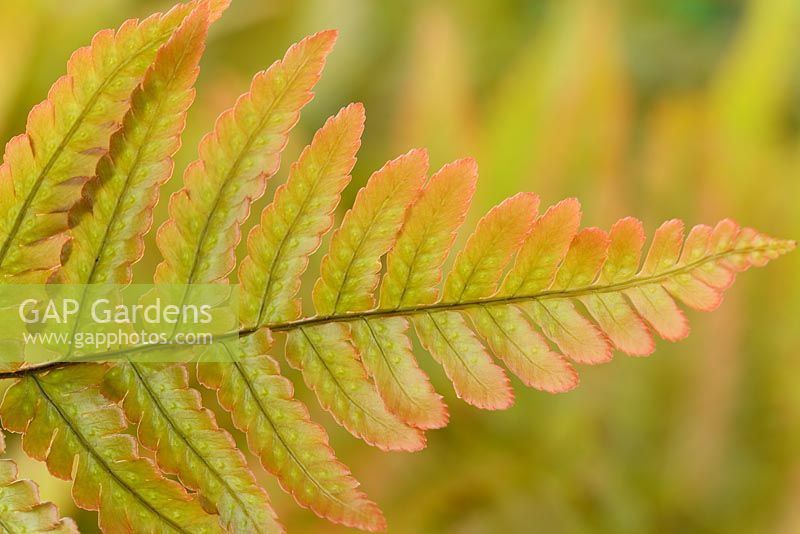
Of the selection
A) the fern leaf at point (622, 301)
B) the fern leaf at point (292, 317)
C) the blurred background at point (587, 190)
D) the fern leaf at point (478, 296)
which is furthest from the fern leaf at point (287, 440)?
the blurred background at point (587, 190)

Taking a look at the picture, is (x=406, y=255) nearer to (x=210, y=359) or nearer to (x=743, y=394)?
(x=210, y=359)

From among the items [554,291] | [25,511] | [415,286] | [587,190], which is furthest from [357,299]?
[587,190]

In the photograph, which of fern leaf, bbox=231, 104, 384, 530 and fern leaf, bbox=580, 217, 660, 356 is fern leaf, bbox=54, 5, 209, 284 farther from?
fern leaf, bbox=580, 217, 660, 356

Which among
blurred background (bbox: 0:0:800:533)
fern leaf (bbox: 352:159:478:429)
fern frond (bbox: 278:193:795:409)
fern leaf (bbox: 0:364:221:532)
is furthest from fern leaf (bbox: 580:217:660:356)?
blurred background (bbox: 0:0:800:533)

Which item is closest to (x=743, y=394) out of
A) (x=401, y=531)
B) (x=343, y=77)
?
(x=401, y=531)

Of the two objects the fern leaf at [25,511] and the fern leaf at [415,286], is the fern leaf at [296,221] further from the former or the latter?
the fern leaf at [25,511]

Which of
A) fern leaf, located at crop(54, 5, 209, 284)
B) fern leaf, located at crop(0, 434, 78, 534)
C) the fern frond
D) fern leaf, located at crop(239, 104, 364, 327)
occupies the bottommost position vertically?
fern leaf, located at crop(0, 434, 78, 534)
